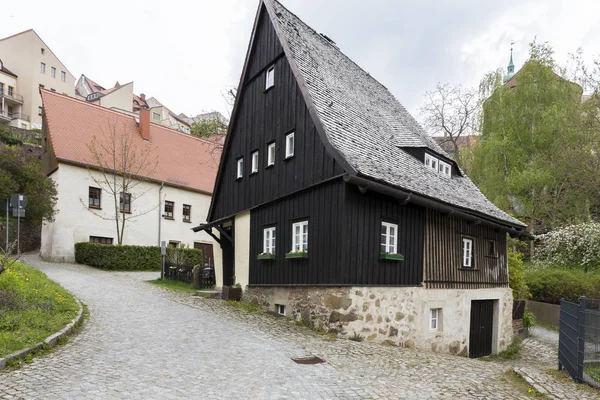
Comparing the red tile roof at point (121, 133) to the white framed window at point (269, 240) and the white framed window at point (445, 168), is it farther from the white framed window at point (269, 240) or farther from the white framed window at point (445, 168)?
the white framed window at point (445, 168)

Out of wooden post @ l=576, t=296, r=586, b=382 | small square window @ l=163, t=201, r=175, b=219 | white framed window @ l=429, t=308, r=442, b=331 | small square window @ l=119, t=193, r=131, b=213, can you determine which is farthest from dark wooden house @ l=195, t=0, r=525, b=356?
small square window @ l=163, t=201, r=175, b=219

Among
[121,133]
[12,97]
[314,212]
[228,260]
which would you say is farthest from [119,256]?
[12,97]

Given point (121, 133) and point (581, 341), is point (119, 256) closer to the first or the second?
point (121, 133)

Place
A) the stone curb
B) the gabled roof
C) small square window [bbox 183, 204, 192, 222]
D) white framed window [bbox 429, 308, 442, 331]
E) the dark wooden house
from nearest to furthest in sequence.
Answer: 1. the stone curb
2. the dark wooden house
3. the gabled roof
4. white framed window [bbox 429, 308, 442, 331]
5. small square window [bbox 183, 204, 192, 222]

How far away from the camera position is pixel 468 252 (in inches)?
591

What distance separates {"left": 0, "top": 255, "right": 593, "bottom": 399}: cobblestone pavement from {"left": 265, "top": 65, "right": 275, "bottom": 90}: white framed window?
7.32 metres

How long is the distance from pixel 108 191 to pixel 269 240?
1825 centimetres

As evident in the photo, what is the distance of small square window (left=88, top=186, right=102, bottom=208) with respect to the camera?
91.6ft

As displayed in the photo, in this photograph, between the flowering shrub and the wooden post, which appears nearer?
the wooden post

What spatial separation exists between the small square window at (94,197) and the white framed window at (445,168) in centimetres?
2102

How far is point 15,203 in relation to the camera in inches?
580

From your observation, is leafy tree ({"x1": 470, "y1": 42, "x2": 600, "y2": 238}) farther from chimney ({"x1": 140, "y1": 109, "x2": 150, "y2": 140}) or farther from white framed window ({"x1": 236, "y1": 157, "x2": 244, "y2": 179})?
chimney ({"x1": 140, "y1": 109, "x2": 150, "y2": 140})

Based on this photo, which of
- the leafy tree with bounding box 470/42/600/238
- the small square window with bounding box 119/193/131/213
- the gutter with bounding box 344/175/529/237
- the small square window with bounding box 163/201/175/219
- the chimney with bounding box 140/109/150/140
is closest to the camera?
the gutter with bounding box 344/175/529/237

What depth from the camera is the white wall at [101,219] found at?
26.3 meters
